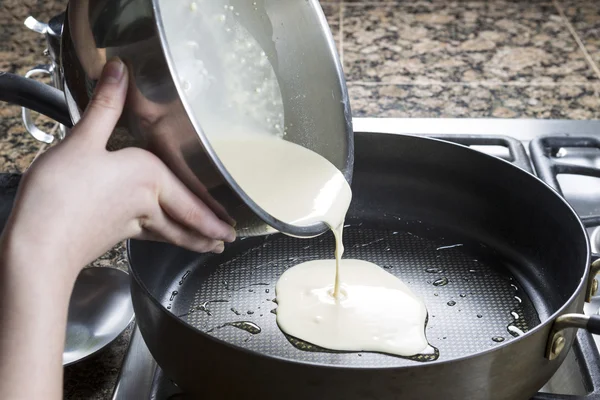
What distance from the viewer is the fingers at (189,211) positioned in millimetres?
594

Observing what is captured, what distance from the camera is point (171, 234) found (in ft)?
2.07

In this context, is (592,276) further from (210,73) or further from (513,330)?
(210,73)

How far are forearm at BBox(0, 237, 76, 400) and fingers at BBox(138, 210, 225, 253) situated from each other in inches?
4.0

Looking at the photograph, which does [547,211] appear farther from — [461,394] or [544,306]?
[461,394]

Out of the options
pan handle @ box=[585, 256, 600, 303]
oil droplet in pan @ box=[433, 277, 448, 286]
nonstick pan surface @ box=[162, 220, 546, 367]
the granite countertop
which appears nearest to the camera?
pan handle @ box=[585, 256, 600, 303]

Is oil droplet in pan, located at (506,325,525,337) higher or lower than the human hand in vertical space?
lower

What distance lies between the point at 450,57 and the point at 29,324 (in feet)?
3.74

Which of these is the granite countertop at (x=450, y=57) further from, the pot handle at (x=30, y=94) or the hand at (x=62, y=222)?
the hand at (x=62, y=222)

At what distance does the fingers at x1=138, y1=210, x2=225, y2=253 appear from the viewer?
0.61m

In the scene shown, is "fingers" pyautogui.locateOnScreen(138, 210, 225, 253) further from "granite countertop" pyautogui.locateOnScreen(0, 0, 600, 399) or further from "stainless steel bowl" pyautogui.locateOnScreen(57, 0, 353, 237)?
"granite countertop" pyautogui.locateOnScreen(0, 0, 600, 399)

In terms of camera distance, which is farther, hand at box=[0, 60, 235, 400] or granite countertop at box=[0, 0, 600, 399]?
granite countertop at box=[0, 0, 600, 399]

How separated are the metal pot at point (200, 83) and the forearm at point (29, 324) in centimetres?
13

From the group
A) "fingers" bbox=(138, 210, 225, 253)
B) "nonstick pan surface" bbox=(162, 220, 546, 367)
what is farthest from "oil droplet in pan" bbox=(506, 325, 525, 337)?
"fingers" bbox=(138, 210, 225, 253)

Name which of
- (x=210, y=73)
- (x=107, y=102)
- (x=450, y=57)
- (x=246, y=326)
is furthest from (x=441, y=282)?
(x=450, y=57)
